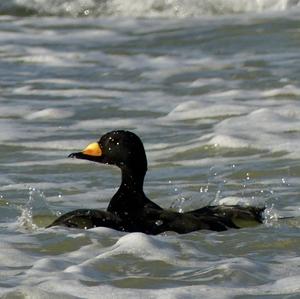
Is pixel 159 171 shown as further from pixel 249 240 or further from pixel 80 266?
pixel 80 266

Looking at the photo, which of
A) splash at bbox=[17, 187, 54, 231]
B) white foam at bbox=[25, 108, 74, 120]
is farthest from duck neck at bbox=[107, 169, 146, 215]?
white foam at bbox=[25, 108, 74, 120]

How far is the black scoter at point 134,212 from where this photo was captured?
8922 millimetres

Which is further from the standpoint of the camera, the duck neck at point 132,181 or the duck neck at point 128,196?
the duck neck at point 132,181

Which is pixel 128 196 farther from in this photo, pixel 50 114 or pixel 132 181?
pixel 50 114

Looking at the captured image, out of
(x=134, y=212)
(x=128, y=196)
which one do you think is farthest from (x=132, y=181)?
(x=134, y=212)

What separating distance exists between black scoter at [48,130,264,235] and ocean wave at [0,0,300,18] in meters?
9.43

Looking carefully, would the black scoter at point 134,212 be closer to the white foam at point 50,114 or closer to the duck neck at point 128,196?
the duck neck at point 128,196

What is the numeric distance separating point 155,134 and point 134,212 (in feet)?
11.0

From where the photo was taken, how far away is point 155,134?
12.6 metres

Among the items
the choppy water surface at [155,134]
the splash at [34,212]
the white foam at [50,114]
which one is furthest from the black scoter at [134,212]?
the white foam at [50,114]

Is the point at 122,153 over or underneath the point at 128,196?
over

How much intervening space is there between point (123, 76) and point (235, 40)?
2064 mm

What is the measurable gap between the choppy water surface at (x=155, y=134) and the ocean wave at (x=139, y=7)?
0.08ft

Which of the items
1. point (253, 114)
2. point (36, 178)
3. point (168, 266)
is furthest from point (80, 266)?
point (253, 114)
